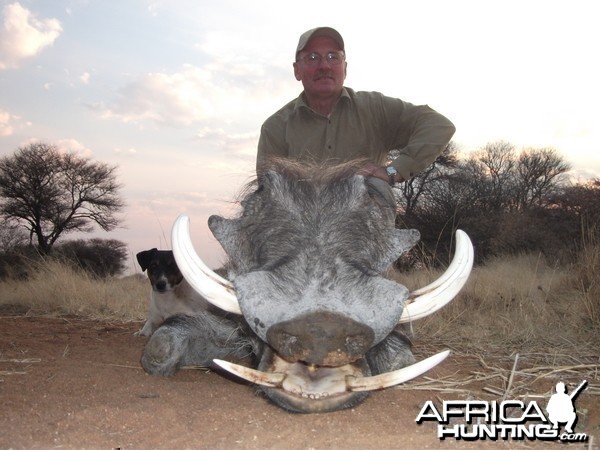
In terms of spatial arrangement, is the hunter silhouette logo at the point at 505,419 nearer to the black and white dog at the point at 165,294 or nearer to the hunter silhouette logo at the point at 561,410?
the hunter silhouette logo at the point at 561,410

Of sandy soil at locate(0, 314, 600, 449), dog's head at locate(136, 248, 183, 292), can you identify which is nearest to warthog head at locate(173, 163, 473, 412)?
sandy soil at locate(0, 314, 600, 449)

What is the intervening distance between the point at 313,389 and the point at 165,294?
11.6 feet

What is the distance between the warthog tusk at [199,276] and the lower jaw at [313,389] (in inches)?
13.7

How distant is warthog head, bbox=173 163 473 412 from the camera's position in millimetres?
1997

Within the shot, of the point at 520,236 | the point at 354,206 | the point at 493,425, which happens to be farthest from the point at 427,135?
the point at 520,236

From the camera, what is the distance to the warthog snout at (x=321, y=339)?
194cm

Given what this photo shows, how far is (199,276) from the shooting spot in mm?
2402

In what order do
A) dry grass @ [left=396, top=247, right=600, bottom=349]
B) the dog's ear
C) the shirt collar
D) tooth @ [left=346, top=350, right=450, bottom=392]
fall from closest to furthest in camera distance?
tooth @ [left=346, top=350, right=450, bottom=392]
dry grass @ [left=396, top=247, right=600, bottom=349]
the shirt collar
the dog's ear

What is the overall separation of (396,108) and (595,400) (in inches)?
104

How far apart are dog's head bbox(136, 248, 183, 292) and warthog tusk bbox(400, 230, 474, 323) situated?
3479 mm

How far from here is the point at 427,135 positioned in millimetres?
4094

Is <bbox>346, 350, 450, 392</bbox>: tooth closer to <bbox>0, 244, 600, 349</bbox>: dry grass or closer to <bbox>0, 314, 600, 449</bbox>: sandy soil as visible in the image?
<bbox>0, 314, 600, 449</bbox>: sandy soil

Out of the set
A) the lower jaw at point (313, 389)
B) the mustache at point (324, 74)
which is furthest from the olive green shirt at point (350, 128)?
the lower jaw at point (313, 389)

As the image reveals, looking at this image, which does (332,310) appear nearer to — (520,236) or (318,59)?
(318,59)
